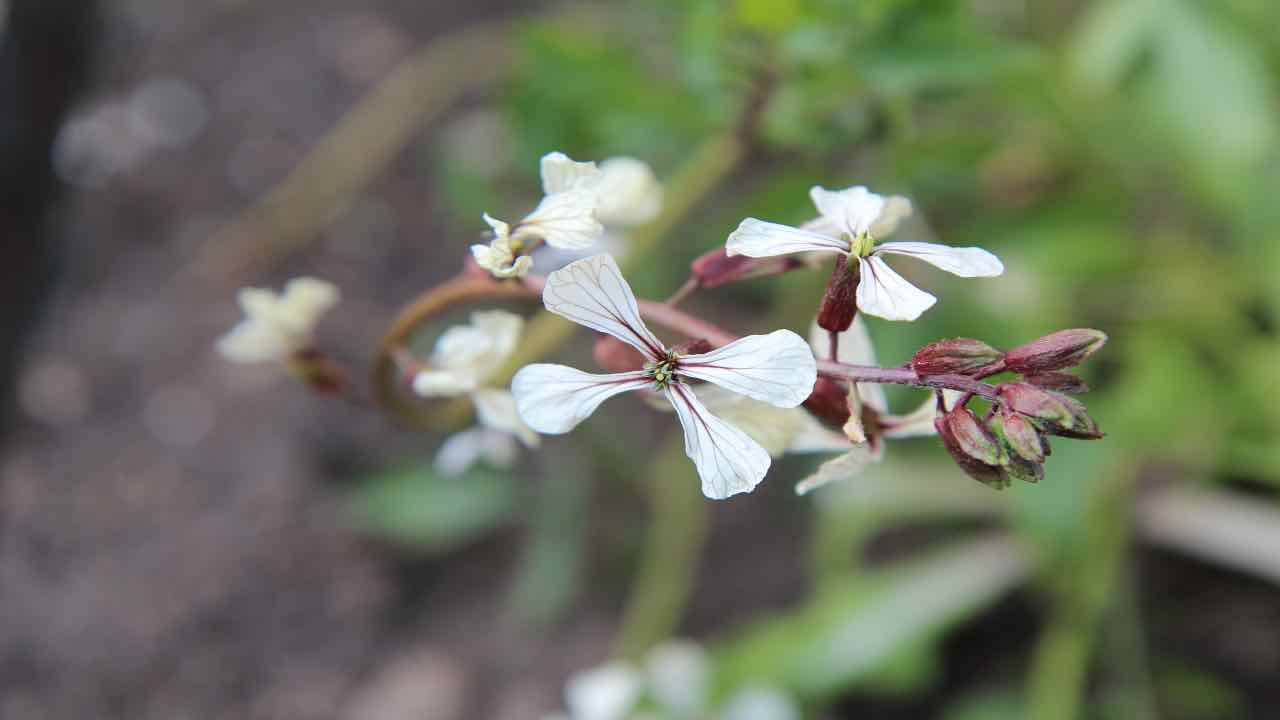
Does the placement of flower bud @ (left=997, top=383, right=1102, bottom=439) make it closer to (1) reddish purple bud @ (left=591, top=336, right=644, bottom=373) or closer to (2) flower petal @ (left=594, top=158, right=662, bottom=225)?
(1) reddish purple bud @ (left=591, top=336, right=644, bottom=373)

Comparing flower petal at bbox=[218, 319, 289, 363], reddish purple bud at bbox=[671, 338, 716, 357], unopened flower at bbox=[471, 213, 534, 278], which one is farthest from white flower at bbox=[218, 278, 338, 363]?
reddish purple bud at bbox=[671, 338, 716, 357]

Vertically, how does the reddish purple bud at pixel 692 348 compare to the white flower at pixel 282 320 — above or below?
below

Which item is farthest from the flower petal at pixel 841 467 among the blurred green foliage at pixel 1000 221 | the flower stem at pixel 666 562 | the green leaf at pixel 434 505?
the green leaf at pixel 434 505

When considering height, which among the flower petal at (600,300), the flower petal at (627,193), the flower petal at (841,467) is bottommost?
the flower petal at (841,467)

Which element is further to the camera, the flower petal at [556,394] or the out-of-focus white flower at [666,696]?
the out-of-focus white flower at [666,696]

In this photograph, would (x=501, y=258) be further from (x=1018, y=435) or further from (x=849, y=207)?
(x=1018, y=435)

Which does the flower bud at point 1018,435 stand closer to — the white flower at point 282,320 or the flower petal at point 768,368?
the flower petal at point 768,368
